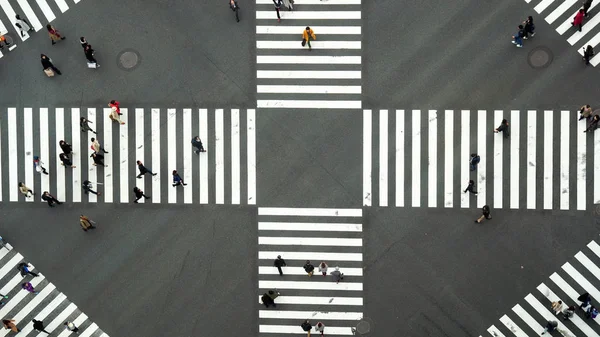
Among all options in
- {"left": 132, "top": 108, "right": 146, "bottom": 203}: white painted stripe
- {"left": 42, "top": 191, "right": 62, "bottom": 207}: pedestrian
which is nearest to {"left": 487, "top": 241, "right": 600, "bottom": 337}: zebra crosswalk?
{"left": 132, "top": 108, "right": 146, "bottom": 203}: white painted stripe

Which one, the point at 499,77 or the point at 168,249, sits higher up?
the point at 499,77

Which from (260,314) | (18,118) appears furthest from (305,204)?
(18,118)

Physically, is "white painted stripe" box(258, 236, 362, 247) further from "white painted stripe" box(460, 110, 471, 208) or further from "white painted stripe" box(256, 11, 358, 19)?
"white painted stripe" box(256, 11, 358, 19)

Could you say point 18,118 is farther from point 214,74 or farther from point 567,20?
point 567,20

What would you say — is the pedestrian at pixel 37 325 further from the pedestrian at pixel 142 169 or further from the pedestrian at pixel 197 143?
the pedestrian at pixel 197 143

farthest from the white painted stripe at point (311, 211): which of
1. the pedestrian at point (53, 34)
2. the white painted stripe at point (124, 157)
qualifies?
the pedestrian at point (53, 34)

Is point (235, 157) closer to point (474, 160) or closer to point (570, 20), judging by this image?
point (474, 160)
